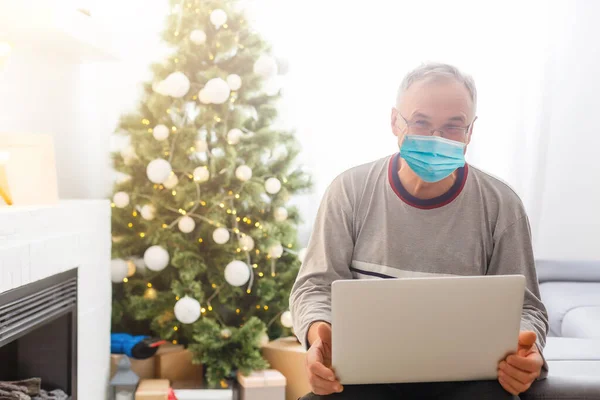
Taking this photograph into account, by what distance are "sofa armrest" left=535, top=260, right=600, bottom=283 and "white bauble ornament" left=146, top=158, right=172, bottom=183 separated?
1.90m

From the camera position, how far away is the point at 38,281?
6.55 ft

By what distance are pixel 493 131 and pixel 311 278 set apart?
2.37 meters

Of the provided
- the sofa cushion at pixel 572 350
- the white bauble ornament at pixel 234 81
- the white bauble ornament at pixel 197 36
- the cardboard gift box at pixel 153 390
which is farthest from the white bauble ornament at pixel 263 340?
the white bauble ornament at pixel 197 36

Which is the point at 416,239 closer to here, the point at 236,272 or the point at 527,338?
the point at 527,338

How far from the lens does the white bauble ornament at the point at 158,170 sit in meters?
2.79

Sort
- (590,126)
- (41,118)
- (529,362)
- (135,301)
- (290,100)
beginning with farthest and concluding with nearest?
1. (590,126)
2. (290,100)
3. (135,301)
4. (41,118)
5. (529,362)

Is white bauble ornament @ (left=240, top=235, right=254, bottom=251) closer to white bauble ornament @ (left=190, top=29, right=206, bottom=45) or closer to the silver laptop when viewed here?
white bauble ornament @ (left=190, top=29, right=206, bottom=45)

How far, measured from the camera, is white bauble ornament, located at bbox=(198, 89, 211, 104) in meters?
2.82

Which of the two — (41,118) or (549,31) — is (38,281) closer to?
(41,118)

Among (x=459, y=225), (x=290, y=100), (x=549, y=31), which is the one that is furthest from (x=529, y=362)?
(x=549, y=31)

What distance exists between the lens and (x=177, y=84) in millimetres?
2795

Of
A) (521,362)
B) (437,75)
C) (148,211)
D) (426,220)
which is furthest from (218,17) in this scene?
(521,362)

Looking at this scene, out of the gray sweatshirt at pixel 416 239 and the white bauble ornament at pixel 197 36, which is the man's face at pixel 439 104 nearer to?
the gray sweatshirt at pixel 416 239

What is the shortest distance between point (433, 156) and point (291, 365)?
5.49ft
